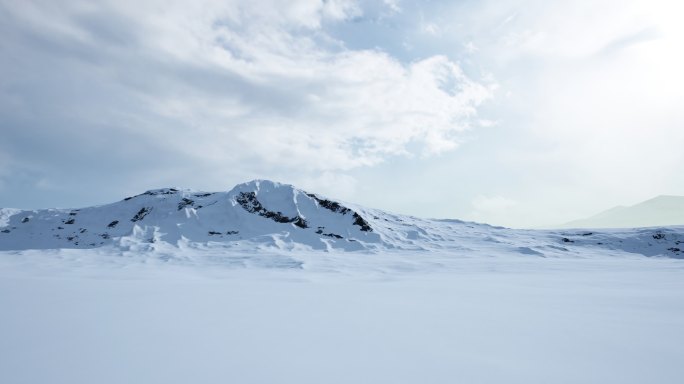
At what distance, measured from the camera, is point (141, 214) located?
73812 millimetres

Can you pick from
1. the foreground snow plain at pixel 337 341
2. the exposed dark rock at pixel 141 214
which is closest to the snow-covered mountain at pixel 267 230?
the exposed dark rock at pixel 141 214

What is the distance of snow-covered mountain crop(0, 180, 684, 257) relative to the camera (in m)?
62.1

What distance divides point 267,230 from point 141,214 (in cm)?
2867

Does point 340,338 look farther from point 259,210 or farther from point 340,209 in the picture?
point 259,210

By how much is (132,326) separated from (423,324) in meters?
6.71

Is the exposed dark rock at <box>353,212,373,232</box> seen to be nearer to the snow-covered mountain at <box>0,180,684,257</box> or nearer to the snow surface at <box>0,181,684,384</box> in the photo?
the snow-covered mountain at <box>0,180,684,257</box>

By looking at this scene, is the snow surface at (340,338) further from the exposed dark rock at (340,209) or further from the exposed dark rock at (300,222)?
the exposed dark rock at (340,209)

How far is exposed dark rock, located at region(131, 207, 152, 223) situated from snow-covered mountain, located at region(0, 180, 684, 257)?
0.21 meters

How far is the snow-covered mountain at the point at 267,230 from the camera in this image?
6209 centimetres

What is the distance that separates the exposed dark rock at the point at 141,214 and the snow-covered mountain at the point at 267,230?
21cm

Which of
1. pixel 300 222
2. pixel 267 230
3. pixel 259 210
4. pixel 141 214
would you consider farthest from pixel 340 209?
pixel 141 214

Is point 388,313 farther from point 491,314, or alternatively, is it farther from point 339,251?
point 339,251

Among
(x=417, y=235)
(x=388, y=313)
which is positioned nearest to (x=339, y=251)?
(x=417, y=235)

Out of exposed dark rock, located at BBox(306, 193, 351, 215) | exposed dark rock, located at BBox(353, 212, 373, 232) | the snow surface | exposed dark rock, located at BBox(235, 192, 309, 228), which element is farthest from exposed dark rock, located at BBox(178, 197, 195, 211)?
→ the snow surface
